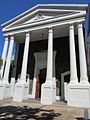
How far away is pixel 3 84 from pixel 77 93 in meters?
6.66

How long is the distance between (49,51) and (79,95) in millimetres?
4259

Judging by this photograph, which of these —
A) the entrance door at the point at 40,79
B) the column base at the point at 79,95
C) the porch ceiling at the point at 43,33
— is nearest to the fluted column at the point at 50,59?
the porch ceiling at the point at 43,33

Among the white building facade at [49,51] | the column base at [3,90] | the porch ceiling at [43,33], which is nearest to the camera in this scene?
the white building facade at [49,51]

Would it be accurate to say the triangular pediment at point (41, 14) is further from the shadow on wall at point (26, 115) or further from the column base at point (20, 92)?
the shadow on wall at point (26, 115)

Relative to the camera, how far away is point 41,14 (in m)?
13.2

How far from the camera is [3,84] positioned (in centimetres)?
1215

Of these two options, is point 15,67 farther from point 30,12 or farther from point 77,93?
point 77,93

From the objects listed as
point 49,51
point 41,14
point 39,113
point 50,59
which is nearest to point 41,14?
point 41,14

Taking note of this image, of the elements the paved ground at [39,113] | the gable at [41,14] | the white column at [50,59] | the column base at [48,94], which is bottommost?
the paved ground at [39,113]

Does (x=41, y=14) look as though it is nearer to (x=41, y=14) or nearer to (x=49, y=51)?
(x=41, y=14)

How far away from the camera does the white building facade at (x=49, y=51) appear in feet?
32.2

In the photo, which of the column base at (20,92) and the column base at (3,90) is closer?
the column base at (20,92)

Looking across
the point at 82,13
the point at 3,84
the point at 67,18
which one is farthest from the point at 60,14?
the point at 3,84

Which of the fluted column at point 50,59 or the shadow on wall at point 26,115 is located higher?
the fluted column at point 50,59
